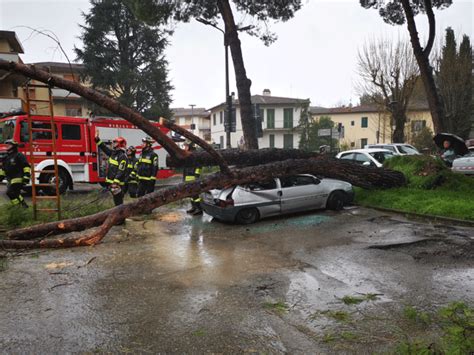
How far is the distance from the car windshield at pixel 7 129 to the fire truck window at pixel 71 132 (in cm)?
157

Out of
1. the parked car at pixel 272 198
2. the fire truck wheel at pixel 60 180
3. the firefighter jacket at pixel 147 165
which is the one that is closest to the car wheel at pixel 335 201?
the parked car at pixel 272 198

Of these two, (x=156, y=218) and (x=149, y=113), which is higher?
(x=149, y=113)

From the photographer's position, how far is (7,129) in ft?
40.3

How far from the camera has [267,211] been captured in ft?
29.1

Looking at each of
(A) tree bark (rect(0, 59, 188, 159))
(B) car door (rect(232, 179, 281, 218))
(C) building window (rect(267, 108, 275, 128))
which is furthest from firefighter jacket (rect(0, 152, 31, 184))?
(C) building window (rect(267, 108, 275, 128))

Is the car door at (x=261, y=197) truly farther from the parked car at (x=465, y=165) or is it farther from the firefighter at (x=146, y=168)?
the parked car at (x=465, y=165)

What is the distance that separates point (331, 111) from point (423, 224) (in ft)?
139

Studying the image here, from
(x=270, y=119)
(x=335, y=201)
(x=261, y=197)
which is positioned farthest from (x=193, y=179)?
(x=270, y=119)

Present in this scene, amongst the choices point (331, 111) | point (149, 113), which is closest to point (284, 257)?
point (149, 113)

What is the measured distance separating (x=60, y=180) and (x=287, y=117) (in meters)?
34.3

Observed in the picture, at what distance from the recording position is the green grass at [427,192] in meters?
8.71

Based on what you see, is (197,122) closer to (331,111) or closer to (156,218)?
(331,111)

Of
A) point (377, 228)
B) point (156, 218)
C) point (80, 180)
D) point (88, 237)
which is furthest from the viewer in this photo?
point (80, 180)

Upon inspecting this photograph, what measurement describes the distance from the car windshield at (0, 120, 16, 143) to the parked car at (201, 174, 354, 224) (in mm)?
7417
